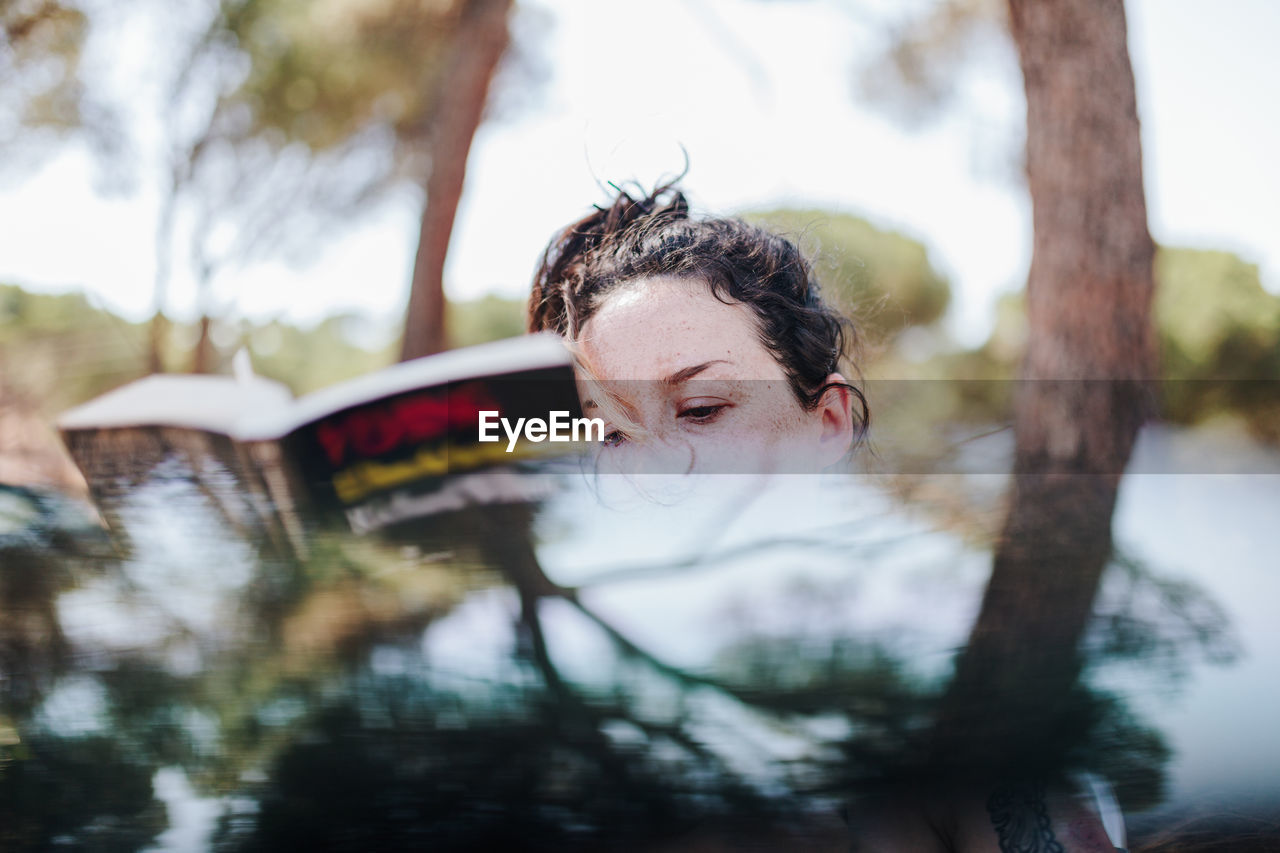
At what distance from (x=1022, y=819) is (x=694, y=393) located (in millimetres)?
615

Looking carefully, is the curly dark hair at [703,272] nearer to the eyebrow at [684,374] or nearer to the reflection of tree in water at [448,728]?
the eyebrow at [684,374]

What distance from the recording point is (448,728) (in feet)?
2.63

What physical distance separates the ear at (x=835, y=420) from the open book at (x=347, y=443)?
0.36 meters

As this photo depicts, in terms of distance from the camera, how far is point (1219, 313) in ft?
32.4

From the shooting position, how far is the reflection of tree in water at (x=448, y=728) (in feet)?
2.59

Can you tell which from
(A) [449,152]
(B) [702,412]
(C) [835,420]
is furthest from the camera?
(A) [449,152]

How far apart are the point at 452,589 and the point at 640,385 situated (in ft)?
1.24

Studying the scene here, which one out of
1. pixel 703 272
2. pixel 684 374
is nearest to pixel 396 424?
pixel 684 374

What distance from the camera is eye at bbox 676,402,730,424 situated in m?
1.04

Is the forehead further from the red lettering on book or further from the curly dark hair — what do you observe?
the red lettering on book

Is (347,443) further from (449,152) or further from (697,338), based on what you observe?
(449,152)

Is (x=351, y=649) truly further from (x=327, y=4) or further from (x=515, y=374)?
(x=327, y=4)

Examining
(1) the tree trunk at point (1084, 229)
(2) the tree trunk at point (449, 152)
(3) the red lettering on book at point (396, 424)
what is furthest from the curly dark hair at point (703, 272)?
(2) the tree trunk at point (449, 152)

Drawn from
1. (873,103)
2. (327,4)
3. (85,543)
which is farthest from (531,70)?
(85,543)
